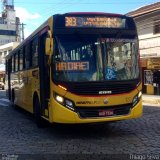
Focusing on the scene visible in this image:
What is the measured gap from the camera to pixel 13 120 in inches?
599

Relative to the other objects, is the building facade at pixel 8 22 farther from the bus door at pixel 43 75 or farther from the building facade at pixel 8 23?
the bus door at pixel 43 75

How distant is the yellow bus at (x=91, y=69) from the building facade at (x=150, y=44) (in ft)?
63.7

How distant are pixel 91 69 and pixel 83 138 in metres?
1.77

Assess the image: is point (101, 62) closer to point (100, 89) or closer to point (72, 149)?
point (100, 89)

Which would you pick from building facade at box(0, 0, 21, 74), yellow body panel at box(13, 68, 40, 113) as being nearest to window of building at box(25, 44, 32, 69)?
yellow body panel at box(13, 68, 40, 113)

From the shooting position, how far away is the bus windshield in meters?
10.4

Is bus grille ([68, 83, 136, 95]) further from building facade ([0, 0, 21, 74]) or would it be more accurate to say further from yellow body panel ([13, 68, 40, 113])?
building facade ([0, 0, 21, 74])

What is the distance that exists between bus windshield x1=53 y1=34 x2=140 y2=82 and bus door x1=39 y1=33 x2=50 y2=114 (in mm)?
653

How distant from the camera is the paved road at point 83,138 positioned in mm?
9109

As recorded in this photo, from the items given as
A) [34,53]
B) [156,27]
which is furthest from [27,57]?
[156,27]

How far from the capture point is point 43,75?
11727mm

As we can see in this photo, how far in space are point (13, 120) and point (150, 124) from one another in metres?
4.97

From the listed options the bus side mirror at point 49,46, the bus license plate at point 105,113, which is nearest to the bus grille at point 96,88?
the bus license plate at point 105,113

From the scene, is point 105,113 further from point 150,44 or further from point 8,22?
point 8,22
